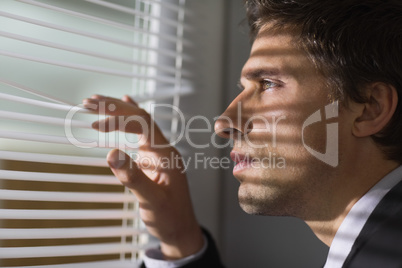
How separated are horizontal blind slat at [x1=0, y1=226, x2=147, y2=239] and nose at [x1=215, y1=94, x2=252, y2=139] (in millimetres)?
352

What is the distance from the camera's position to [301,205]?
39.9 inches

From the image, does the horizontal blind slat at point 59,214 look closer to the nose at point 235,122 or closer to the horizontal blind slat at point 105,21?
the nose at point 235,122

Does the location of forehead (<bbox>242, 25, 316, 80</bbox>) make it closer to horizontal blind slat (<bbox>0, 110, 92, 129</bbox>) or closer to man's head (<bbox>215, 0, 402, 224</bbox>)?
man's head (<bbox>215, 0, 402, 224</bbox>)

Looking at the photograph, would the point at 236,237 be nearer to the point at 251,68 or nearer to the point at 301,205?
the point at 301,205

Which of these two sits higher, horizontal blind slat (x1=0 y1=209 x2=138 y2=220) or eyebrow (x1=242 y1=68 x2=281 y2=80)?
eyebrow (x1=242 y1=68 x2=281 y2=80)

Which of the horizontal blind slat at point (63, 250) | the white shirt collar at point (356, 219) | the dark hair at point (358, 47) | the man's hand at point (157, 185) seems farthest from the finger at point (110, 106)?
the white shirt collar at point (356, 219)

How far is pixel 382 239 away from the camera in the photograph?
0.85m

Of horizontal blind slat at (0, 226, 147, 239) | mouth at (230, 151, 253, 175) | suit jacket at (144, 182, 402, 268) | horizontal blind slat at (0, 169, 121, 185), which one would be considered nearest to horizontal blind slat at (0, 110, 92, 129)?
horizontal blind slat at (0, 169, 121, 185)

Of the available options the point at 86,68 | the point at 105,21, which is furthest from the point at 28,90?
the point at 105,21

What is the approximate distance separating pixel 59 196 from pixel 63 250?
0.13 metres

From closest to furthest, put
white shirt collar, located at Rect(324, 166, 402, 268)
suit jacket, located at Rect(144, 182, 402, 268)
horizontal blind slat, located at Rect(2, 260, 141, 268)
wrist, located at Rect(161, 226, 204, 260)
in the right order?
suit jacket, located at Rect(144, 182, 402, 268) < white shirt collar, located at Rect(324, 166, 402, 268) < horizontal blind slat, located at Rect(2, 260, 141, 268) < wrist, located at Rect(161, 226, 204, 260)

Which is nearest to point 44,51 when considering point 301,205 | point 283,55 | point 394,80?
point 283,55

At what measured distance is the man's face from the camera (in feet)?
3.24

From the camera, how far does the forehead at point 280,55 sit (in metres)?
0.99
